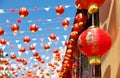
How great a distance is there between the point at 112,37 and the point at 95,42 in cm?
124

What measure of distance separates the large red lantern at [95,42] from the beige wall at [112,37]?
613 mm

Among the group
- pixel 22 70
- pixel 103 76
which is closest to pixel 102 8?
pixel 103 76

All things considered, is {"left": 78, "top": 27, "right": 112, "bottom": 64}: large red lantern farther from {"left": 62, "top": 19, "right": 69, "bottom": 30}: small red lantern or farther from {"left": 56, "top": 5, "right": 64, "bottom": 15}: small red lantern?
{"left": 62, "top": 19, "right": 69, "bottom": 30}: small red lantern

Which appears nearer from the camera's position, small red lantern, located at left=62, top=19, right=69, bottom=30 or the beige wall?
the beige wall

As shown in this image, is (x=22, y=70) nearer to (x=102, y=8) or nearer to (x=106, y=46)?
(x=102, y=8)

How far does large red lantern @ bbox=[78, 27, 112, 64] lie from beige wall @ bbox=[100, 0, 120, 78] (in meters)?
0.61

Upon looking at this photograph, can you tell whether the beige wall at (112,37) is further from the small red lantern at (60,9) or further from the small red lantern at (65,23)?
the small red lantern at (65,23)

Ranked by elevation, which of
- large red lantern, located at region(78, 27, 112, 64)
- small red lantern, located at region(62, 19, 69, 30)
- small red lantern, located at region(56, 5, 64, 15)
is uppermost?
small red lantern, located at region(56, 5, 64, 15)

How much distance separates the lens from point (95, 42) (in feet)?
19.7

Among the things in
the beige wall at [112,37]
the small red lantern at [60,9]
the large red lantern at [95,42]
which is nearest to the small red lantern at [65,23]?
the small red lantern at [60,9]

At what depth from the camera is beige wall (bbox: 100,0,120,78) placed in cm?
671

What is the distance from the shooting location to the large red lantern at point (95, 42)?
6.01 metres

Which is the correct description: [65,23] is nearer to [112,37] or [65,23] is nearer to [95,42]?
[112,37]

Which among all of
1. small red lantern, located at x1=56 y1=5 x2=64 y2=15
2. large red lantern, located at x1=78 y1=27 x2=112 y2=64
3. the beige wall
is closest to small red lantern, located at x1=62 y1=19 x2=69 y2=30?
small red lantern, located at x1=56 y1=5 x2=64 y2=15
